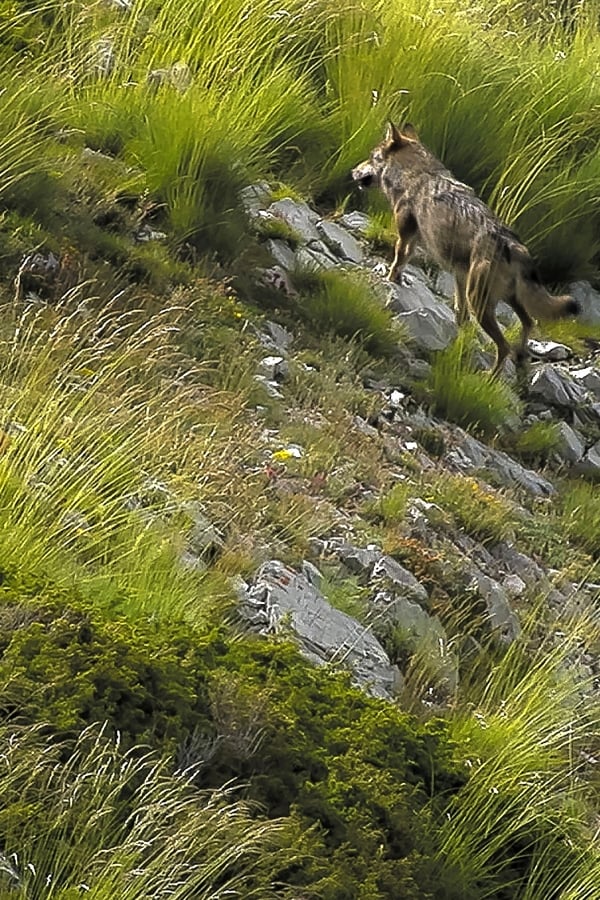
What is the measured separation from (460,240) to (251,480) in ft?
10.9

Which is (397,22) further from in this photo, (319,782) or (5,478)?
(319,782)

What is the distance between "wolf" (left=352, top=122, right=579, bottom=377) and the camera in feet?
26.8

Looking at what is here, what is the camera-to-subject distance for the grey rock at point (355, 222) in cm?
912

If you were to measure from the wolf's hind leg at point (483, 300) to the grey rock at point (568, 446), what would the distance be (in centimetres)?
51

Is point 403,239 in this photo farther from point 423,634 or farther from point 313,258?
point 423,634

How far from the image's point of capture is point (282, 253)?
8016mm

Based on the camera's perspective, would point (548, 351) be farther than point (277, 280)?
Yes

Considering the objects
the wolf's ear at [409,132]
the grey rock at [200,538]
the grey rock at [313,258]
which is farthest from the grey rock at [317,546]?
the wolf's ear at [409,132]

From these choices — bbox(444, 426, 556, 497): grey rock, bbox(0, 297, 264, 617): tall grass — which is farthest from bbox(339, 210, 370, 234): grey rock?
bbox(0, 297, 264, 617): tall grass

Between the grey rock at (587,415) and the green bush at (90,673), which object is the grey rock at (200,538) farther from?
the grey rock at (587,415)

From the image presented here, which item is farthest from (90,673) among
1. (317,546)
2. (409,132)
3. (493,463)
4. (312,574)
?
(409,132)

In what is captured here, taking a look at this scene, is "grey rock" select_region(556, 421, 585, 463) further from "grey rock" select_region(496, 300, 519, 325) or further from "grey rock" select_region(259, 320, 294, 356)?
"grey rock" select_region(259, 320, 294, 356)

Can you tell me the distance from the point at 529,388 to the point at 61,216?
9.87ft

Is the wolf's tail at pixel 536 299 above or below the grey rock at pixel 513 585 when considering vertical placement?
above
